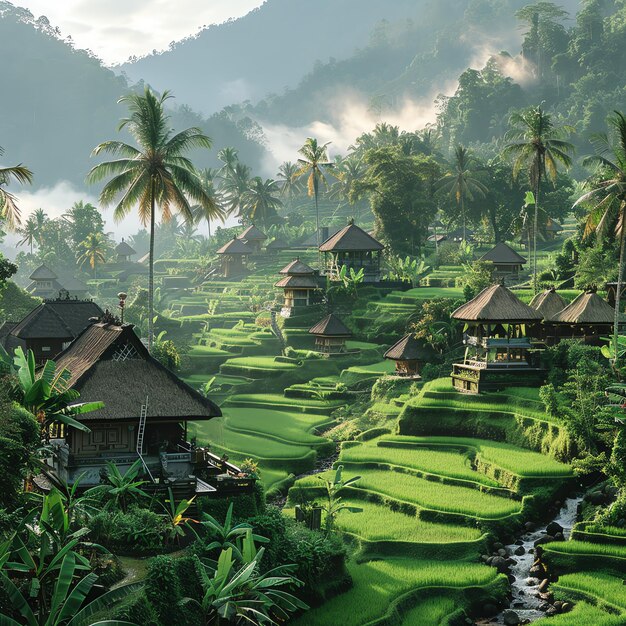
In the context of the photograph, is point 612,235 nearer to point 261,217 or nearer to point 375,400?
point 375,400

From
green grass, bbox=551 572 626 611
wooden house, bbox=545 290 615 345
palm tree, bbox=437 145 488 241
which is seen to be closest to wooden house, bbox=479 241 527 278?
palm tree, bbox=437 145 488 241

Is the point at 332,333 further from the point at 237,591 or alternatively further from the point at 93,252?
the point at 93,252

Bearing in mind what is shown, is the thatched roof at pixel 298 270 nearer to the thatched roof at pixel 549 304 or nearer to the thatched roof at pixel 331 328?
the thatched roof at pixel 331 328

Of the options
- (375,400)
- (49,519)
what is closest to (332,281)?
(375,400)

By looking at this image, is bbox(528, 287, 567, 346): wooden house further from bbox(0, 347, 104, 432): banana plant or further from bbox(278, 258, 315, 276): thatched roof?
bbox(0, 347, 104, 432): banana plant

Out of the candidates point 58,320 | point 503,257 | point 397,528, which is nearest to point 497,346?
point 397,528

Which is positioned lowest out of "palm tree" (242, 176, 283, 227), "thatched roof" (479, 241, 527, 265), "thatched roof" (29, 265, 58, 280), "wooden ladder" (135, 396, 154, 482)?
"wooden ladder" (135, 396, 154, 482)
